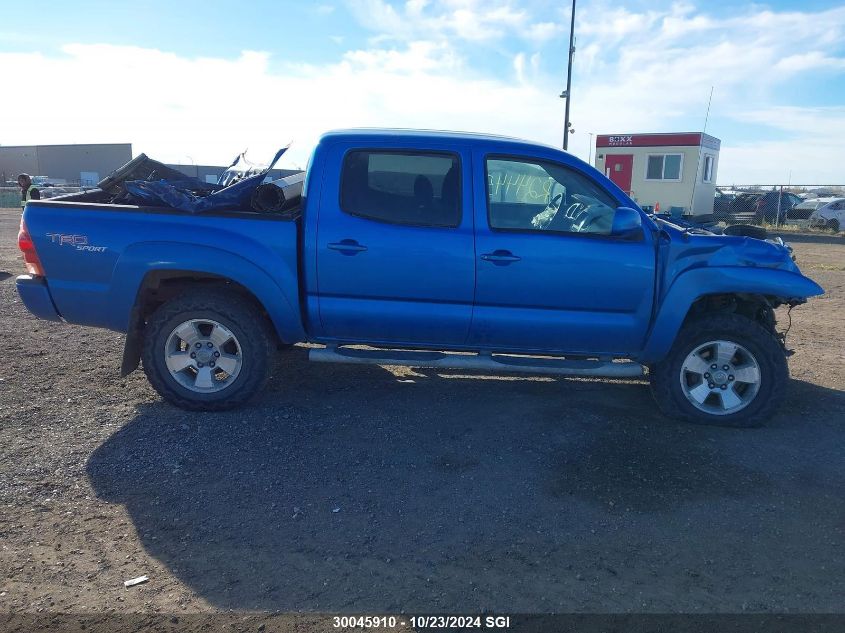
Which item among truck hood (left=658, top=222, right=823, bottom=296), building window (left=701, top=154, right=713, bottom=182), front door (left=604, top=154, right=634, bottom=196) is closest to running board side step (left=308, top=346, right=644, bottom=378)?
truck hood (left=658, top=222, right=823, bottom=296)

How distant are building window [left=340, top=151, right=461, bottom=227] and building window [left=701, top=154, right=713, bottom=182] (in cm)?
1853

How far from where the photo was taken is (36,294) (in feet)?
15.6

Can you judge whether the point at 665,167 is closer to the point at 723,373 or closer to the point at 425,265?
the point at 723,373

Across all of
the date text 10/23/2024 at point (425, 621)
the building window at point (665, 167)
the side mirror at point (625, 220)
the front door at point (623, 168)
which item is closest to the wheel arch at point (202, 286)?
the side mirror at point (625, 220)

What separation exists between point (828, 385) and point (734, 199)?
77.0ft

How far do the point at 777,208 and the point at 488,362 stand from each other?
24182mm

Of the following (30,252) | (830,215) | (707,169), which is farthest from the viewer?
(830,215)

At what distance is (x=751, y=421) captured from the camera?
4848mm

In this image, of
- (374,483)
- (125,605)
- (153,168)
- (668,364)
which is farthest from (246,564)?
(153,168)

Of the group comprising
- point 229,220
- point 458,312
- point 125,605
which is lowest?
point 125,605

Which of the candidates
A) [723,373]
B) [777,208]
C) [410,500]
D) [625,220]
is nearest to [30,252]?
[410,500]

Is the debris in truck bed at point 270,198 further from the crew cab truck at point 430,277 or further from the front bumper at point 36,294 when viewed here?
the front bumper at point 36,294

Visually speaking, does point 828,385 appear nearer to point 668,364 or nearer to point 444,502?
point 668,364

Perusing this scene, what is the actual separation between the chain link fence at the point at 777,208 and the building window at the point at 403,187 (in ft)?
67.5
